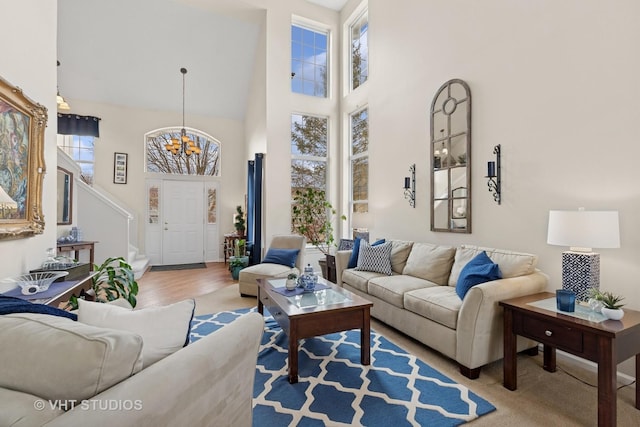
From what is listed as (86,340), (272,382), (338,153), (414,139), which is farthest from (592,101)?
(338,153)

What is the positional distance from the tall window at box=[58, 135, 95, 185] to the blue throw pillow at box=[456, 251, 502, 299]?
721cm

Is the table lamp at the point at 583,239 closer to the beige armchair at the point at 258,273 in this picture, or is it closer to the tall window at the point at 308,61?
the beige armchair at the point at 258,273

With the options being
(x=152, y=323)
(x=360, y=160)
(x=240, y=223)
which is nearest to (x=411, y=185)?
(x=360, y=160)

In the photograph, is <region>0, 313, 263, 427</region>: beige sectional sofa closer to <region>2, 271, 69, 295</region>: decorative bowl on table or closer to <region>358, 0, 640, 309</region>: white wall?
<region>2, 271, 69, 295</region>: decorative bowl on table

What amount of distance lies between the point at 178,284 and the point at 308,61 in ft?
15.4

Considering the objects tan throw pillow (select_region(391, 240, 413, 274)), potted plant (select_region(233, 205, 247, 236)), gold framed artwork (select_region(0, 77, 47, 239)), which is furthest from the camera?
potted plant (select_region(233, 205, 247, 236))

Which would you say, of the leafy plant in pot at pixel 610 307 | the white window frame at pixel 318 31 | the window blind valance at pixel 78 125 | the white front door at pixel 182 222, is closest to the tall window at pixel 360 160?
the white window frame at pixel 318 31

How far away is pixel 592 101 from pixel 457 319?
1.93 m

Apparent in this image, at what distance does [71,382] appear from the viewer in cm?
76

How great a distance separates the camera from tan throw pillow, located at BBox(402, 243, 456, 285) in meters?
3.09

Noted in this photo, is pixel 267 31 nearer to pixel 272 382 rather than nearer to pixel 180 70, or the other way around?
pixel 180 70

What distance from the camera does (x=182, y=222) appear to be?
712cm

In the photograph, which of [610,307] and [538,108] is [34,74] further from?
[610,307]

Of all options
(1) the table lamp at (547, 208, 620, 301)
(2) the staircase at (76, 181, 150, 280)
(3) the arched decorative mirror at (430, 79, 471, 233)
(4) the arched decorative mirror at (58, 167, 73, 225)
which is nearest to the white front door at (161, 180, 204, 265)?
(2) the staircase at (76, 181, 150, 280)
